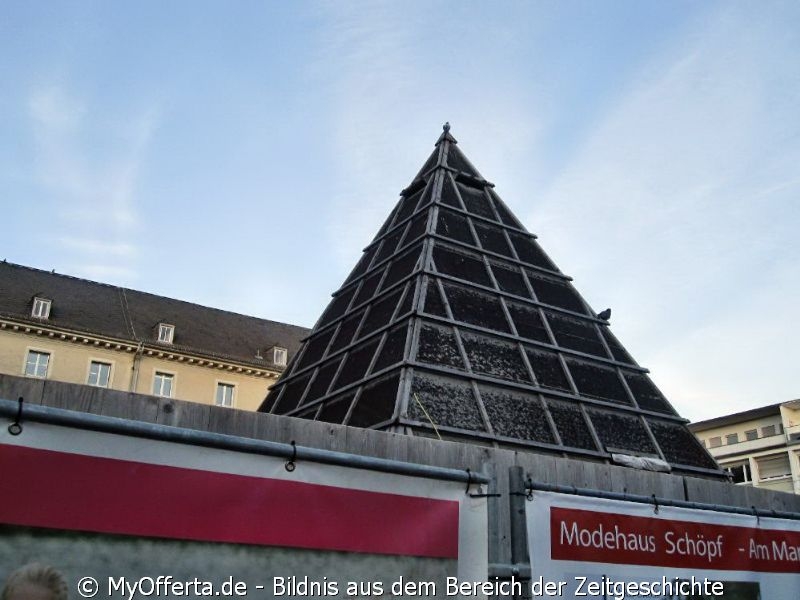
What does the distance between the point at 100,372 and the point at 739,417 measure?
A: 44909 mm

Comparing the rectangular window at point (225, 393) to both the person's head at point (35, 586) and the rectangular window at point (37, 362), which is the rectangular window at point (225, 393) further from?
the person's head at point (35, 586)

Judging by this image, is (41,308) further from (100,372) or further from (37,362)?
(100,372)

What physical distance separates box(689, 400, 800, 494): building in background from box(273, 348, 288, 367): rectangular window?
27843mm

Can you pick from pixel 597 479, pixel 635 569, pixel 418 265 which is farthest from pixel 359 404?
pixel 635 569

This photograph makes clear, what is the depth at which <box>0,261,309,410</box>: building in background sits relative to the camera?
36.6m

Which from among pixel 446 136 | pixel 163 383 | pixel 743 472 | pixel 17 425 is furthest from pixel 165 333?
pixel 743 472

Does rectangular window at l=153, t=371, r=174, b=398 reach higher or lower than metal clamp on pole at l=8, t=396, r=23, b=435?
higher

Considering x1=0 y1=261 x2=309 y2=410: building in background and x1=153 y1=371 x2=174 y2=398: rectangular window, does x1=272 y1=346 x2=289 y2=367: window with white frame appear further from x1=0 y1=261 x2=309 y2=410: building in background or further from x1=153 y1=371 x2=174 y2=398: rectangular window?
x1=153 y1=371 x2=174 y2=398: rectangular window

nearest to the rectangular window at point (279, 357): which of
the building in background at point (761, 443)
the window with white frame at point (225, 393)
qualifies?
the window with white frame at point (225, 393)

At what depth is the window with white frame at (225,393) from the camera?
133ft

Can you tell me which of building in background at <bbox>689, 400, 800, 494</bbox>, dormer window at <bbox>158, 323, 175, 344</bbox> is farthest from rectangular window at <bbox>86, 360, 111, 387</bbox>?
building in background at <bbox>689, 400, 800, 494</bbox>

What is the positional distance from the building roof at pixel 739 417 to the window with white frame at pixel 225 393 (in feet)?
120

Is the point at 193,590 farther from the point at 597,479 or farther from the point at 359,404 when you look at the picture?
the point at 359,404

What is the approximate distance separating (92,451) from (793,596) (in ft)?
16.6
